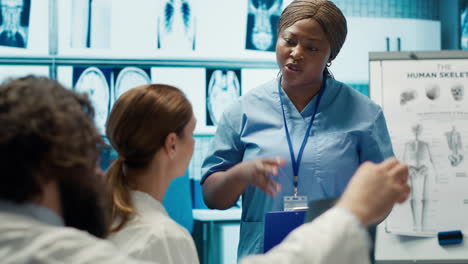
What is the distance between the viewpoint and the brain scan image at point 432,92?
2.97 meters

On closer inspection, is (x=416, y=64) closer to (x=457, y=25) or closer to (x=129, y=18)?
(x=457, y=25)

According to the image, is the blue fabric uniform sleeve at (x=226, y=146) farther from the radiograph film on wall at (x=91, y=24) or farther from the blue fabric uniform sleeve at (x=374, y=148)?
the radiograph film on wall at (x=91, y=24)

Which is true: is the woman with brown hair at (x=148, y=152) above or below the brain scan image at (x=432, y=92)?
below

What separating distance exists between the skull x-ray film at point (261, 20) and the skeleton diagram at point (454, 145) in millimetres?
1101

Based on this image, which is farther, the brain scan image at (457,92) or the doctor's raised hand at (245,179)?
the brain scan image at (457,92)

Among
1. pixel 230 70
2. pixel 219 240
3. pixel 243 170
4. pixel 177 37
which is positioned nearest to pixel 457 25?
pixel 230 70

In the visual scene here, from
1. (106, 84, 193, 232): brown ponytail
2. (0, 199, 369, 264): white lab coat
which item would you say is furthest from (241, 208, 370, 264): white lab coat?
(106, 84, 193, 232): brown ponytail

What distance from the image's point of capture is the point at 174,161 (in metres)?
1.56

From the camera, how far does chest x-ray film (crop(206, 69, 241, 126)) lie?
3.42 metres

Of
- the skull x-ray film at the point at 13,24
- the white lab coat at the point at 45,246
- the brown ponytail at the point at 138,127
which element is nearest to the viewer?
the white lab coat at the point at 45,246

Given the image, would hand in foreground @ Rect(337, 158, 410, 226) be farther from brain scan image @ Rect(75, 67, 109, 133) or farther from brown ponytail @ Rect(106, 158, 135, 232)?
brain scan image @ Rect(75, 67, 109, 133)

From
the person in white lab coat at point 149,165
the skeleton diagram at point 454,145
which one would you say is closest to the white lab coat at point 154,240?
the person in white lab coat at point 149,165

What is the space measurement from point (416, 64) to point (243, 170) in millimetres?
1655

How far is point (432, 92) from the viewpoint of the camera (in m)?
2.98
